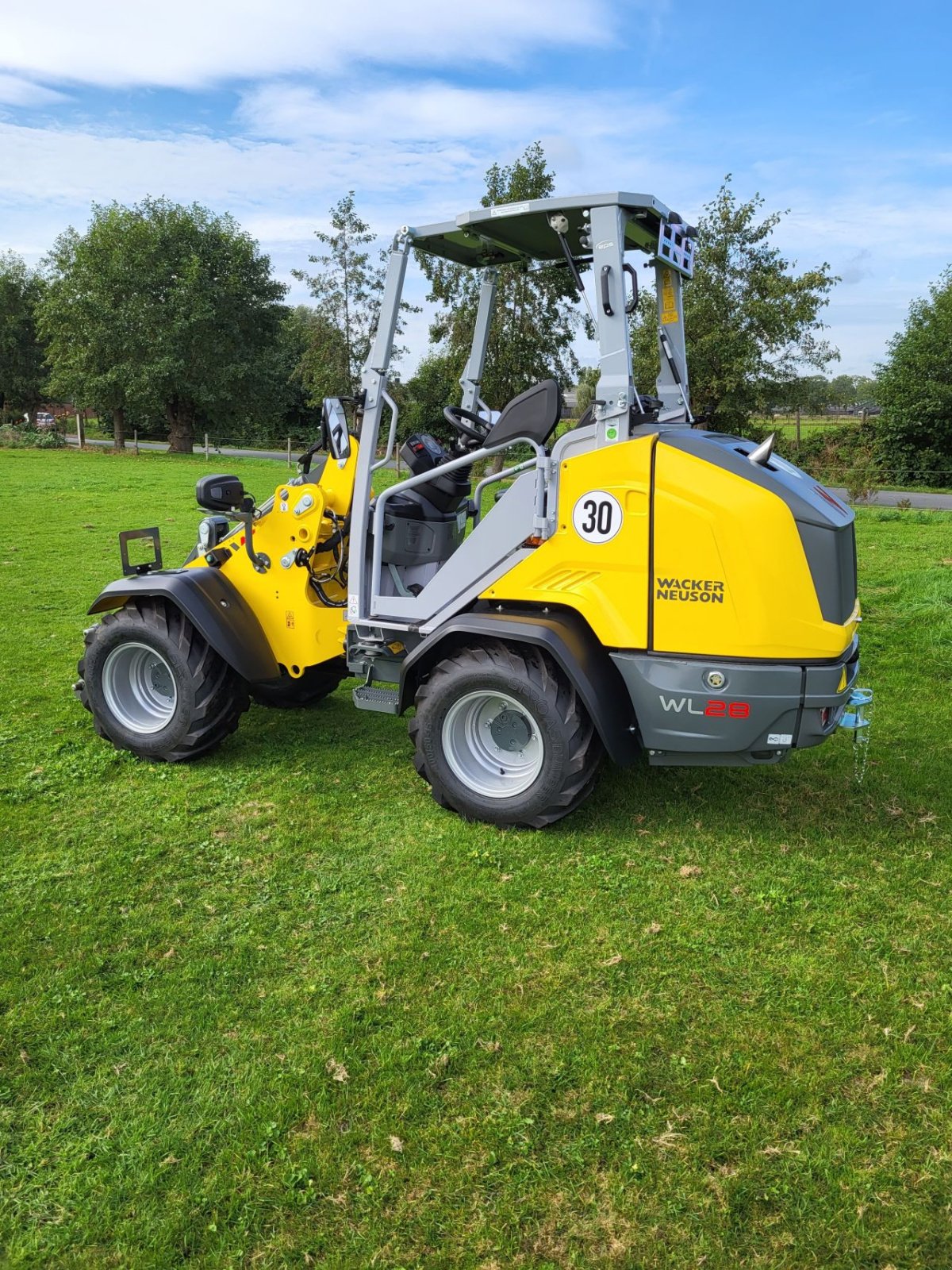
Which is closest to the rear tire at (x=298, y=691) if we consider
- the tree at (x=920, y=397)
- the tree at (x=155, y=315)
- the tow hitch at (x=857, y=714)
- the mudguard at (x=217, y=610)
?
the mudguard at (x=217, y=610)

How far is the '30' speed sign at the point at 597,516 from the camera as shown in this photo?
410 cm

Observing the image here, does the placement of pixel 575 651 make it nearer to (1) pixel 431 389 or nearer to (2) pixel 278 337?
(1) pixel 431 389

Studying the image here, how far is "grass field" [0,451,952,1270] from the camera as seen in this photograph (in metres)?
2.46

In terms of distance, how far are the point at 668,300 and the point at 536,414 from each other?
129cm

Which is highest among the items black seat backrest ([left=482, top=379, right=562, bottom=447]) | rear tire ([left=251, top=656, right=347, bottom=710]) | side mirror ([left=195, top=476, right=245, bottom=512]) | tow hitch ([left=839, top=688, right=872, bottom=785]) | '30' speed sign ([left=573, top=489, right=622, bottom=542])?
black seat backrest ([left=482, top=379, right=562, bottom=447])

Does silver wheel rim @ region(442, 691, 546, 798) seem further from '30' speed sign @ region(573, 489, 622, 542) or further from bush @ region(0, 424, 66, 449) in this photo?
bush @ region(0, 424, 66, 449)

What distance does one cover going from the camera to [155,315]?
3309 centimetres

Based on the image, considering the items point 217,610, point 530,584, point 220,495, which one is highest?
point 220,495

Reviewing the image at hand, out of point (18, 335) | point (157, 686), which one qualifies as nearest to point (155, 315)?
point (18, 335)

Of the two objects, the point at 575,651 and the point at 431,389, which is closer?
the point at 575,651

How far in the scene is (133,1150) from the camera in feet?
8.68

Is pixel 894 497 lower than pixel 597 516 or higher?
higher

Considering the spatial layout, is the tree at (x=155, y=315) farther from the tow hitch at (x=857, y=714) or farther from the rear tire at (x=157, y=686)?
the tow hitch at (x=857, y=714)

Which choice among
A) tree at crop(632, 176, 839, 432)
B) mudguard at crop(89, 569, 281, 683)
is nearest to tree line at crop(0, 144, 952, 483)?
tree at crop(632, 176, 839, 432)
